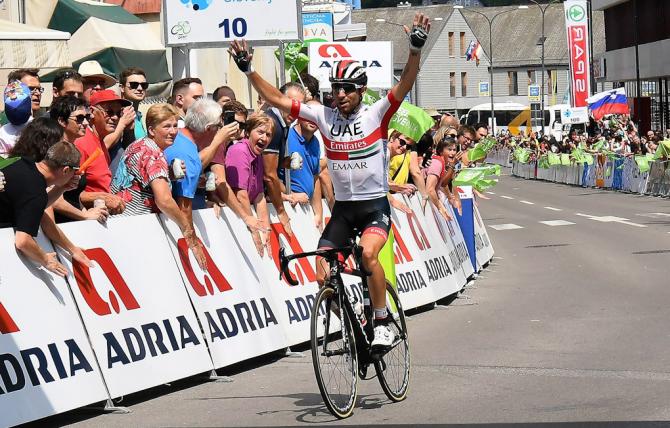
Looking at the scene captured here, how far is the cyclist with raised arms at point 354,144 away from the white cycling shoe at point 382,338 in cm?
34

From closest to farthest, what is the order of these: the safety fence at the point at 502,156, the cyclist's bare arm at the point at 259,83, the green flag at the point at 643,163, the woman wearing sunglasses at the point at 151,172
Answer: the cyclist's bare arm at the point at 259,83
the woman wearing sunglasses at the point at 151,172
the green flag at the point at 643,163
the safety fence at the point at 502,156

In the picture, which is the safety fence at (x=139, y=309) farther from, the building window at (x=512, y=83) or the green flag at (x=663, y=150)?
the building window at (x=512, y=83)

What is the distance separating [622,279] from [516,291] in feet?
5.07

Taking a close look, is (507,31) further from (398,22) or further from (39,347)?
(39,347)

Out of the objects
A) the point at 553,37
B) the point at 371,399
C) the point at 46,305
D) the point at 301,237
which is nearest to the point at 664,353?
the point at 371,399

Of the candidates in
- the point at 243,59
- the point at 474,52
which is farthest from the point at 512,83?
the point at 243,59

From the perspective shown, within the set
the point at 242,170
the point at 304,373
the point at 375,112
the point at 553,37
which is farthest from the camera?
the point at 553,37

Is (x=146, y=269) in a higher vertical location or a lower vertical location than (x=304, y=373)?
higher

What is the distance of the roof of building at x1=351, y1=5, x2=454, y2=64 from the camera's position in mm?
124369

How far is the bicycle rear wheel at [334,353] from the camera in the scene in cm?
824

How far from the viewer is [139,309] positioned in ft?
31.1

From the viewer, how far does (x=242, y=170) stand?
11.6 m

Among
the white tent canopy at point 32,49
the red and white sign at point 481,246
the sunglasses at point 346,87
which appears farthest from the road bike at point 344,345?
the red and white sign at point 481,246

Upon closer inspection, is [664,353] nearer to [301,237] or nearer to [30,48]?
[301,237]
